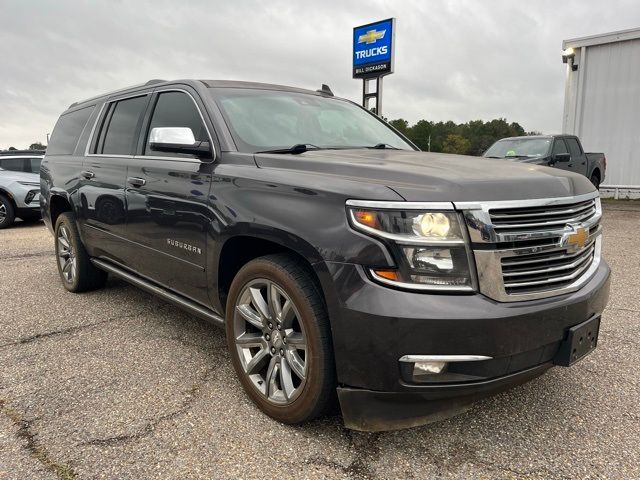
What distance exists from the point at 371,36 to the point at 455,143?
9136 centimetres

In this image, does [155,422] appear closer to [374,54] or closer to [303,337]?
[303,337]

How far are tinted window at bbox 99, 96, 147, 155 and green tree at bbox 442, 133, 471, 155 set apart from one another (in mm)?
96573

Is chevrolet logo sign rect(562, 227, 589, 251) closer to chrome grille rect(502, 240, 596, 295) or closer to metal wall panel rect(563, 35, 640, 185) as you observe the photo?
chrome grille rect(502, 240, 596, 295)

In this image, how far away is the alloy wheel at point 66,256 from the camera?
16.0 feet

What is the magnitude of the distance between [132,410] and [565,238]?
7.69 ft

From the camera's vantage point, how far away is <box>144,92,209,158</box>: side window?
3.17m

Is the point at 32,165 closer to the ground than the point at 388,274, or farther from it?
farther from it

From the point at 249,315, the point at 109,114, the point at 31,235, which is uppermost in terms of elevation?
the point at 109,114

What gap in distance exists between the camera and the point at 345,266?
2082 mm

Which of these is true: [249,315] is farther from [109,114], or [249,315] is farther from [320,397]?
[109,114]

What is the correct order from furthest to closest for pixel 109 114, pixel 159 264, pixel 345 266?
pixel 109 114 → pixel 159 264 → pixel 345 266

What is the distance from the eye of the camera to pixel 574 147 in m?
11.6

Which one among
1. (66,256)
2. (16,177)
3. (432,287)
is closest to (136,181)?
(66,256)

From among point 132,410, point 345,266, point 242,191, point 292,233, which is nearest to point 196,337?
point 132,410
